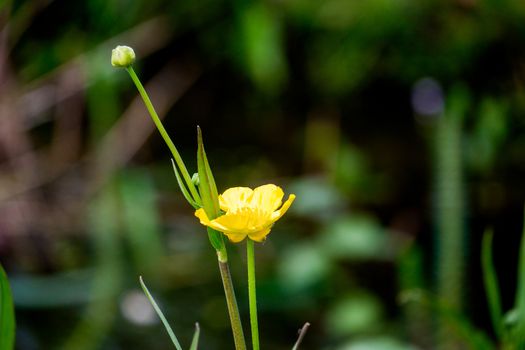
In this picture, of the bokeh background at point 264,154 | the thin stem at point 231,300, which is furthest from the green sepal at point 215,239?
the bokeh background at point 264,154

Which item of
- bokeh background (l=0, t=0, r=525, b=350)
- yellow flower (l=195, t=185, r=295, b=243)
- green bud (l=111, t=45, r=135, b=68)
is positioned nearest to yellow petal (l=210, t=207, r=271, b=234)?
yellow flower (l=195, t=185, r=295, b=243)

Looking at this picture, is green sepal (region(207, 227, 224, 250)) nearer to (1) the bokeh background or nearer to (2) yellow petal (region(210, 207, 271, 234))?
(2) yellow petal (region(210, 207, 271, 234))

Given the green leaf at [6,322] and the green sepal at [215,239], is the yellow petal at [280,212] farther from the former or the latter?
the green leaf at [6,322]

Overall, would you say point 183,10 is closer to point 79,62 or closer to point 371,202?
point 79,62

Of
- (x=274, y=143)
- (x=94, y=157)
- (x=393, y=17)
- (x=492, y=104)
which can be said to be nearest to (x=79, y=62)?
(x=94, y=157)

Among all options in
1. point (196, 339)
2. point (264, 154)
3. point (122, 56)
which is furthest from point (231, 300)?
point (264, 154)

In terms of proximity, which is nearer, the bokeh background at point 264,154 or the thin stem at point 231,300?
the thin stem at point 231,300
